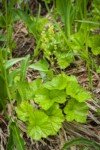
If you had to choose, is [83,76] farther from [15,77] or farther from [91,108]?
[15,77]

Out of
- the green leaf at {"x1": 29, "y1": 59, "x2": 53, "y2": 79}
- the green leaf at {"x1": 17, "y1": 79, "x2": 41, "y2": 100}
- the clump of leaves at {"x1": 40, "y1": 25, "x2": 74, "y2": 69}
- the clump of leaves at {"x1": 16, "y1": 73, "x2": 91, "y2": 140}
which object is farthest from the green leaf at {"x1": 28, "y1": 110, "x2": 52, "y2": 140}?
the clump of leaves at {"x1": 40, "y1": 25, "x2": 74, "y2": 69}

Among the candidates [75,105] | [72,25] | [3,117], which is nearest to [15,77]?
[3,117]

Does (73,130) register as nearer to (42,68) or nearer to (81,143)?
(81,143)

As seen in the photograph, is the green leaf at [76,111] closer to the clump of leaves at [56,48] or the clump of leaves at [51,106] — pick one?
the clump of leaves at [51,106]

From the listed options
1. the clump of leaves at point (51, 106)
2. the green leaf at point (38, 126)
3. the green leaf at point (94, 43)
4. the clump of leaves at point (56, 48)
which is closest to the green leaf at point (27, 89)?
the clump of leaves at point (51, 106)

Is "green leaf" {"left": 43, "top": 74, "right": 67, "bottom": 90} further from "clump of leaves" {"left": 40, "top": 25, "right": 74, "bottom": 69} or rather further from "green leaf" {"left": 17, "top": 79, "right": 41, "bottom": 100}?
"clump of leaves" {"left": 40, "top": 25, "right": 74, "bottom": 69}
